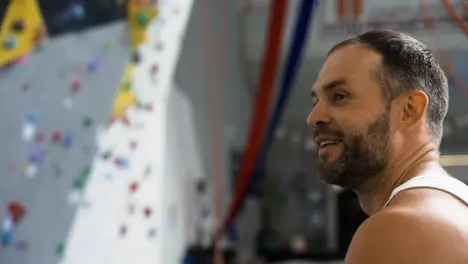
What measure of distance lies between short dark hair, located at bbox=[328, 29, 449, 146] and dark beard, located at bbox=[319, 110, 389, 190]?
42 mm

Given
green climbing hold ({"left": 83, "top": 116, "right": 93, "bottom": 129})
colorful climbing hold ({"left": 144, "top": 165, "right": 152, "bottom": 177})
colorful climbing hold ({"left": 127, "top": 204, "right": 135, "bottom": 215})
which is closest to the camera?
green climbing hold ({"left": 83, "top": 116, "right": 93, "bottom": 129})

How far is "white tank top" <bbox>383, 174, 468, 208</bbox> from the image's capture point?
2.71 ft

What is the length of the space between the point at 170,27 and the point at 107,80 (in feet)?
2.11

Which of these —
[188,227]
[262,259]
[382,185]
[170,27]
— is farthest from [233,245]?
[382,185]

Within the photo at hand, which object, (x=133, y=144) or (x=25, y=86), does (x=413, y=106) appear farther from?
(x=133, y=144)

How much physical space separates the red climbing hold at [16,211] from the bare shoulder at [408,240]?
5.52 ft

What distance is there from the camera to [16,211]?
2.24m

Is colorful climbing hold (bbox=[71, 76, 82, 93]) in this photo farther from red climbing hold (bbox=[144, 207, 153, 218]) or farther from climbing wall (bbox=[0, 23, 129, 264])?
red climbing hold (bbox=[144, 207, 153, 218])

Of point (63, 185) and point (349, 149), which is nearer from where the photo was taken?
point (349, 149)

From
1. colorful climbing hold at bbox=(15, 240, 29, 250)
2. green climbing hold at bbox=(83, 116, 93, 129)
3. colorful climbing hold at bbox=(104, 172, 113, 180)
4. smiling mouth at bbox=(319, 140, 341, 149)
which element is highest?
smiling mouth at bbox=(319, 140, 341, 149)

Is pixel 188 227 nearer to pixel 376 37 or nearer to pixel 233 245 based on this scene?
pixel 233 245

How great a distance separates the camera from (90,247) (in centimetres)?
267

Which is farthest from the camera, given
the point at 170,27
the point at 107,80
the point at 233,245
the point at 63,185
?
the point at 233,245

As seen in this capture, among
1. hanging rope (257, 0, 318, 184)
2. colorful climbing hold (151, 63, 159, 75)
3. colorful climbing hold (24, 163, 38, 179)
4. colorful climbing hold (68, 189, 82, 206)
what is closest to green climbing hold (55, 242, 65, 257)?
colorful climbing hold (68, 189, 82, 206)
